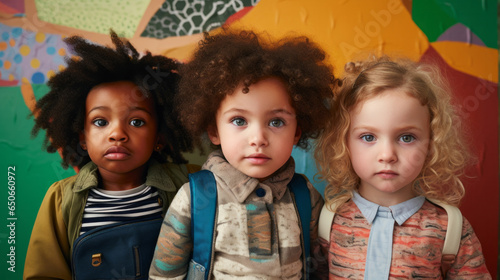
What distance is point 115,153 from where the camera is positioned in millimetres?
1319

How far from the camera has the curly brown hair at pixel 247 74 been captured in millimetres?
1208

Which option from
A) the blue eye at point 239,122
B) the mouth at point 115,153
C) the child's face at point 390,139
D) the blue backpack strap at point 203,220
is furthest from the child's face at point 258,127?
the mouth at point 115,153

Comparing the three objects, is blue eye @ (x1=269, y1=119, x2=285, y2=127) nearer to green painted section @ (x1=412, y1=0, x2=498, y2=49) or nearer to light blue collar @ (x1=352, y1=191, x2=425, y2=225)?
light blue collar @ (x1=352, y1=191, x2=425, y2=225)

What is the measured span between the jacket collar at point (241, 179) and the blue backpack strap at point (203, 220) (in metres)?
0.05

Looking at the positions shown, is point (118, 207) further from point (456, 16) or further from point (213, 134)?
point (456, 16)

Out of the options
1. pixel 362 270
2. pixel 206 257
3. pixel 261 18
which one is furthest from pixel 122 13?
pixel 362 270

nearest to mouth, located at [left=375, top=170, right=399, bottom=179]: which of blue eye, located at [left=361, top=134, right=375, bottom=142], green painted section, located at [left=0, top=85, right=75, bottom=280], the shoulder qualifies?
blue eye, located at [left=361, top=134, right=375, bottom=142]

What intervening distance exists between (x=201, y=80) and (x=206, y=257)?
1.82 feet

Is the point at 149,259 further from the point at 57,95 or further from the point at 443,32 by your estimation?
the point at 443,32

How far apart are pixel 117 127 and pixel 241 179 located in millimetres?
450

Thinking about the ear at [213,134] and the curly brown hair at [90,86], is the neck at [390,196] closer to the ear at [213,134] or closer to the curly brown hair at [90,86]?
the ear at [213,134]

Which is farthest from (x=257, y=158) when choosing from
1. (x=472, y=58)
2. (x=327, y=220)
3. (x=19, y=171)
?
(x=472, y=58)

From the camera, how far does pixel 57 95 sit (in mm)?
1439

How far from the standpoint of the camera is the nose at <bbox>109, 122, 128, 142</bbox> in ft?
4.26
